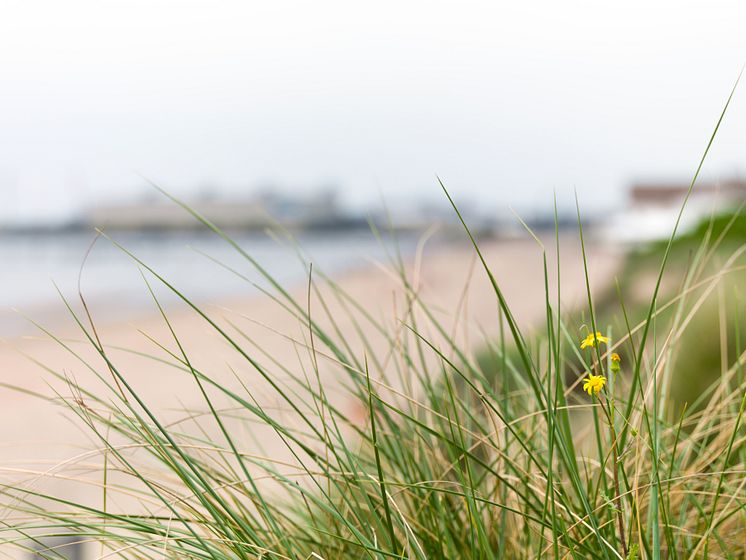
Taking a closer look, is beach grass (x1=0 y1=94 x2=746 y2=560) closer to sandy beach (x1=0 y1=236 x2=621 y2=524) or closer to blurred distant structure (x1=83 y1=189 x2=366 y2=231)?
sandy beach (x1=0 y1=236 x2=621 y2=524)

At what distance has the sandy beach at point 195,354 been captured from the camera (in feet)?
4.41

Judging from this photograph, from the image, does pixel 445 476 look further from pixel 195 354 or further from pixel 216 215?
pixel 216 215

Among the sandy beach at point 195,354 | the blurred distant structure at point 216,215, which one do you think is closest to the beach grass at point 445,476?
the sandy beach at point 195,354

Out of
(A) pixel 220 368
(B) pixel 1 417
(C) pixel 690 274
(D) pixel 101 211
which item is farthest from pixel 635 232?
(D) pixel 101 211

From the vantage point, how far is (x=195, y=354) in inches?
493

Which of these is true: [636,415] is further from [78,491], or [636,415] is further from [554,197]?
[78,491]

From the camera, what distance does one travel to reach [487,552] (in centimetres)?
92

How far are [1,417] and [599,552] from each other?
9.03 metres

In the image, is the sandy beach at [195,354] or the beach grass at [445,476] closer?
the beach grass at [445,476]

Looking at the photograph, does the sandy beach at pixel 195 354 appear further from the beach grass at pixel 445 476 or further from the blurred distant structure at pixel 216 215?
the blurred distant structure at pixel 216 215

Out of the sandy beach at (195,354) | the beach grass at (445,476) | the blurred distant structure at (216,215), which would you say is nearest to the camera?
the beach grass at (445,476)

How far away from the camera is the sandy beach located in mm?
1345

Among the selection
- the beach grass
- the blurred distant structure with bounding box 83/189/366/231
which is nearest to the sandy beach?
the beach grass

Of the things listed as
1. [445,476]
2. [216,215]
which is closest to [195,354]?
[445,476]
